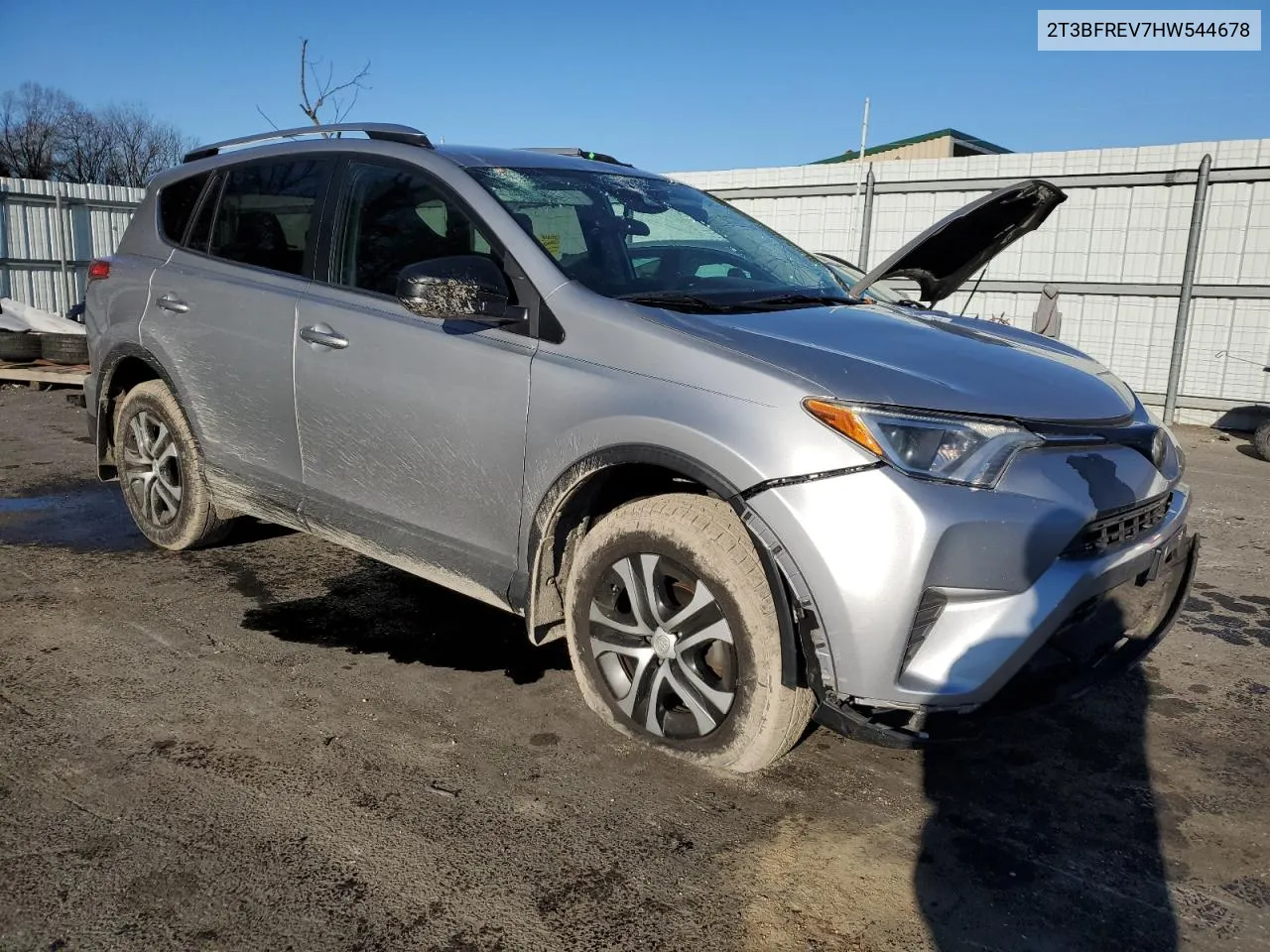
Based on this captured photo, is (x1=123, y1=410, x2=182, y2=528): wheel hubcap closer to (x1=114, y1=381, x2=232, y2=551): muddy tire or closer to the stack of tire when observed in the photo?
(x1=114, y1=381, x2=232, y2=551): muddy tire

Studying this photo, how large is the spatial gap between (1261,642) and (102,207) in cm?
1702

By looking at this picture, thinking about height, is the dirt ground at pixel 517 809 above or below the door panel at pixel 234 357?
below

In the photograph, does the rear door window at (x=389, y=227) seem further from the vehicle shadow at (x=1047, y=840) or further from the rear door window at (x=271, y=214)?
the vehicle shadow at (x=1047, y=840)

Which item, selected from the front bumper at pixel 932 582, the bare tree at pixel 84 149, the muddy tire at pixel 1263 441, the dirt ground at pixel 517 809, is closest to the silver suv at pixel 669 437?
the front bumper at pixel 932 582

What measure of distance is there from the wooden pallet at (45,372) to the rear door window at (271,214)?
23.0ft

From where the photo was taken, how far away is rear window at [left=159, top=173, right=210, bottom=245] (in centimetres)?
440

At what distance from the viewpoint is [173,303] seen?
4.24m

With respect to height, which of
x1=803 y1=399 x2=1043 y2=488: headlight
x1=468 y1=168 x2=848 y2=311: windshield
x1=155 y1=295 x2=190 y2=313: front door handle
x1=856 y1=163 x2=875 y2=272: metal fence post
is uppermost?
x1=856 y1=163 x2=875 y2=272: metal fence post

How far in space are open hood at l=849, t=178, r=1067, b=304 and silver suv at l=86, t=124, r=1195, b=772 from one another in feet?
0.08

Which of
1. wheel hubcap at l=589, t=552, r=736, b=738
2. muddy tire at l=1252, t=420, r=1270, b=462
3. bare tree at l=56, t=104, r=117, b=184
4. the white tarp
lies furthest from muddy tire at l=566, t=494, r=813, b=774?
bare tree at l=56, t=104, r=117, b=184

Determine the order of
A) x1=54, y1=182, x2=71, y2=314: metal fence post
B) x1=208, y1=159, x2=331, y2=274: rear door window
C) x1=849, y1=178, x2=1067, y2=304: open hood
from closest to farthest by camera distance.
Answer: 1. x1=208, y1=159, x2=331, y2=274: rear door window
2. x1=849, y1=178, x2=1067, y2=304: open hood
3. x1=54, y1=182, x2=71, y2=314: metal fence post

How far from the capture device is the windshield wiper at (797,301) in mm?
3182

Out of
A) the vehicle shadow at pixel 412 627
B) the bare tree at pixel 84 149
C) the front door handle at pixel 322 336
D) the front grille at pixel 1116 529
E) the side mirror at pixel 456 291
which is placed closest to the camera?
the front grille at pixel 1116 529

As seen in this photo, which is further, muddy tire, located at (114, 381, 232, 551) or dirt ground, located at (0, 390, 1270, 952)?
muddy tire, located at (114, 381, 232, 551)
